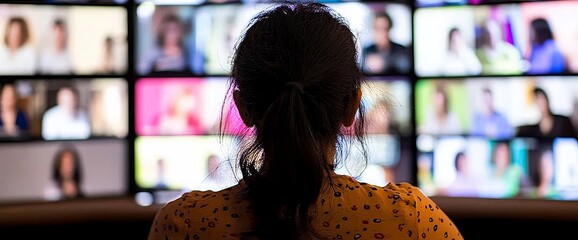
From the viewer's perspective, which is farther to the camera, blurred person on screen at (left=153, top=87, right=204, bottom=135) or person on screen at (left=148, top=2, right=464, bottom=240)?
blurred person on screen at (left=153, top=87, right=204, bottom=135)

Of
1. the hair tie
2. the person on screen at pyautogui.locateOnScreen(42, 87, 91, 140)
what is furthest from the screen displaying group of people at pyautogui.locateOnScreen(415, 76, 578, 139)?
the hair tie

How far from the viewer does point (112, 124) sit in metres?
3.40

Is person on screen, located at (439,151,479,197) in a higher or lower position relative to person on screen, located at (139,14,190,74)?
lower

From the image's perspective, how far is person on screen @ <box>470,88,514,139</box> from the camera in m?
3.29

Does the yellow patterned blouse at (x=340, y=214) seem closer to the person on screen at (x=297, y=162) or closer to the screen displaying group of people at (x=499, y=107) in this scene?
the person on screen at (x=297, y=162)

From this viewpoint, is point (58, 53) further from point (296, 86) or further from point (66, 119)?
point (296, 86)

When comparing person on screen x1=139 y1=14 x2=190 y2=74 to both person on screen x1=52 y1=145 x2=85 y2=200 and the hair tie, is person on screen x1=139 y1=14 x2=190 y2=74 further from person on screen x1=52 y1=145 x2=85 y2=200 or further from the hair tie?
the hair tie

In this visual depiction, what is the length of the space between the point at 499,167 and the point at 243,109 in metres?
2.22

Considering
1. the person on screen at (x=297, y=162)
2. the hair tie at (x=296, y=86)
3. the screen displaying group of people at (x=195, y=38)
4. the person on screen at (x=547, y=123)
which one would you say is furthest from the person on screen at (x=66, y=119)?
the hair tie at (x=296, y=86)

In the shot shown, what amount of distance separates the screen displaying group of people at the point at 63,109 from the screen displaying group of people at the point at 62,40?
53mm

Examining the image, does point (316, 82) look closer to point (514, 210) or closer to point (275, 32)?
point (275, 32)

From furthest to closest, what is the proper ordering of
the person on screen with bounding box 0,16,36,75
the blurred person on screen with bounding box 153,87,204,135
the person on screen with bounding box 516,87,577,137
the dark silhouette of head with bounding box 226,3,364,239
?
the blurred person on screen with bounding box 153,87,204,135
the person on screen with bounding box 0,16,36,75
the person on screen with bounding box 516,87,577,137
the dark silhouette of head with bounding box 226,3,364,239

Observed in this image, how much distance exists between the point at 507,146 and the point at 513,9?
0.51 m

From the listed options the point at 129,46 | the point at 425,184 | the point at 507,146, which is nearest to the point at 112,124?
the point at 129,46
